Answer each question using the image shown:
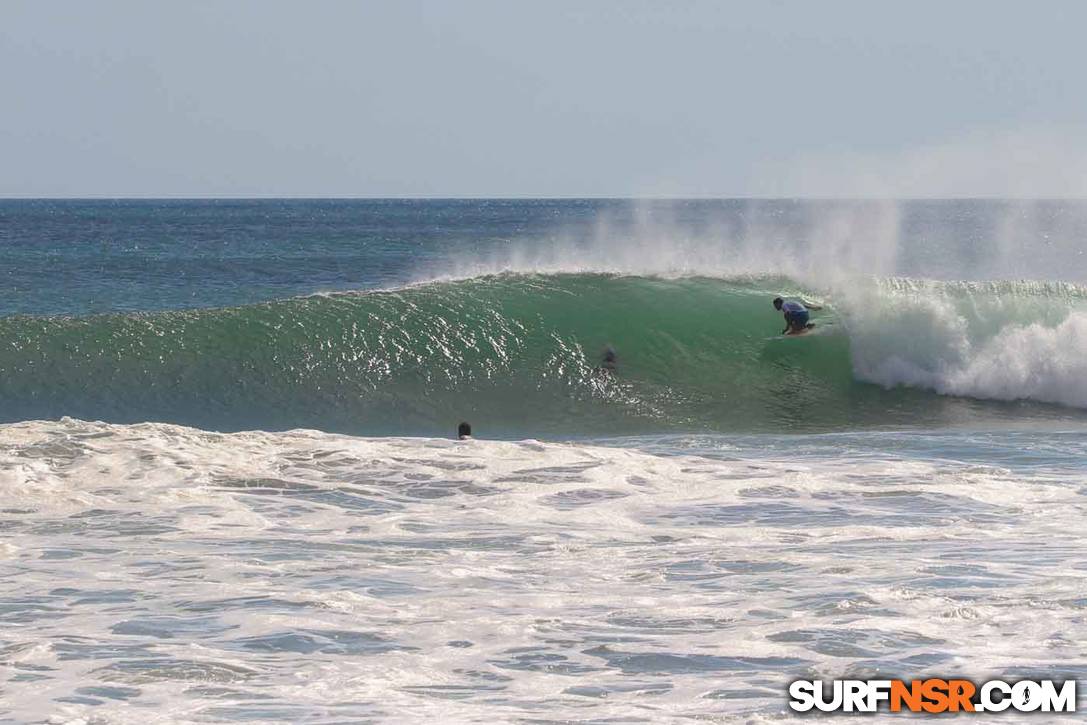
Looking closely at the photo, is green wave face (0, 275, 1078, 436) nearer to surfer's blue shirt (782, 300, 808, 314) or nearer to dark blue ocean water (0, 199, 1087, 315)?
surfer's blue shirt (782, 300, 808, 314)

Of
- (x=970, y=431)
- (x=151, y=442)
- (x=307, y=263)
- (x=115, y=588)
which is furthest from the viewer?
(x=307, y=263)

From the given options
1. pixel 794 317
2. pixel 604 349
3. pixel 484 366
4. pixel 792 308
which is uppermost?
pixel 792 308

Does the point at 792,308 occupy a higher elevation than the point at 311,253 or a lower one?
lower

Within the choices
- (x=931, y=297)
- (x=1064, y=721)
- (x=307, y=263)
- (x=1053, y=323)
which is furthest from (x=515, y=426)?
(x=307, y=263)

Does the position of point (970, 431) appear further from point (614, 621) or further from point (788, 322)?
point (614, 621)

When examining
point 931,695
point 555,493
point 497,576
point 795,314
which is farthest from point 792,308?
point 931,695

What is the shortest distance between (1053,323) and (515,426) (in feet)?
30.9

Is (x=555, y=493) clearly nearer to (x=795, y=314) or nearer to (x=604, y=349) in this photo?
(x=604, y=349)

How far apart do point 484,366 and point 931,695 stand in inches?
574

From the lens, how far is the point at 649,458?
45.4 ft

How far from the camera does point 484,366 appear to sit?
21.0 metres

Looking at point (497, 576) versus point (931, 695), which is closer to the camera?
point (931, 695)

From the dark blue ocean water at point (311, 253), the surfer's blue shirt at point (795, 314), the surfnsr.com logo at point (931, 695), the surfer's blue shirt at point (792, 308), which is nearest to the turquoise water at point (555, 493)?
the surfnsr.com logo at point (931, 695)

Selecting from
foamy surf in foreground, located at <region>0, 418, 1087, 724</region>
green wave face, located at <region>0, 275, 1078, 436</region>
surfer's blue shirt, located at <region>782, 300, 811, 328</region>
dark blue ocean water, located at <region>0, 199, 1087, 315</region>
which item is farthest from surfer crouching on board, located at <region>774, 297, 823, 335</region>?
foamy surf in foreground, located at <region>0, 418, 1087, 724</region>
